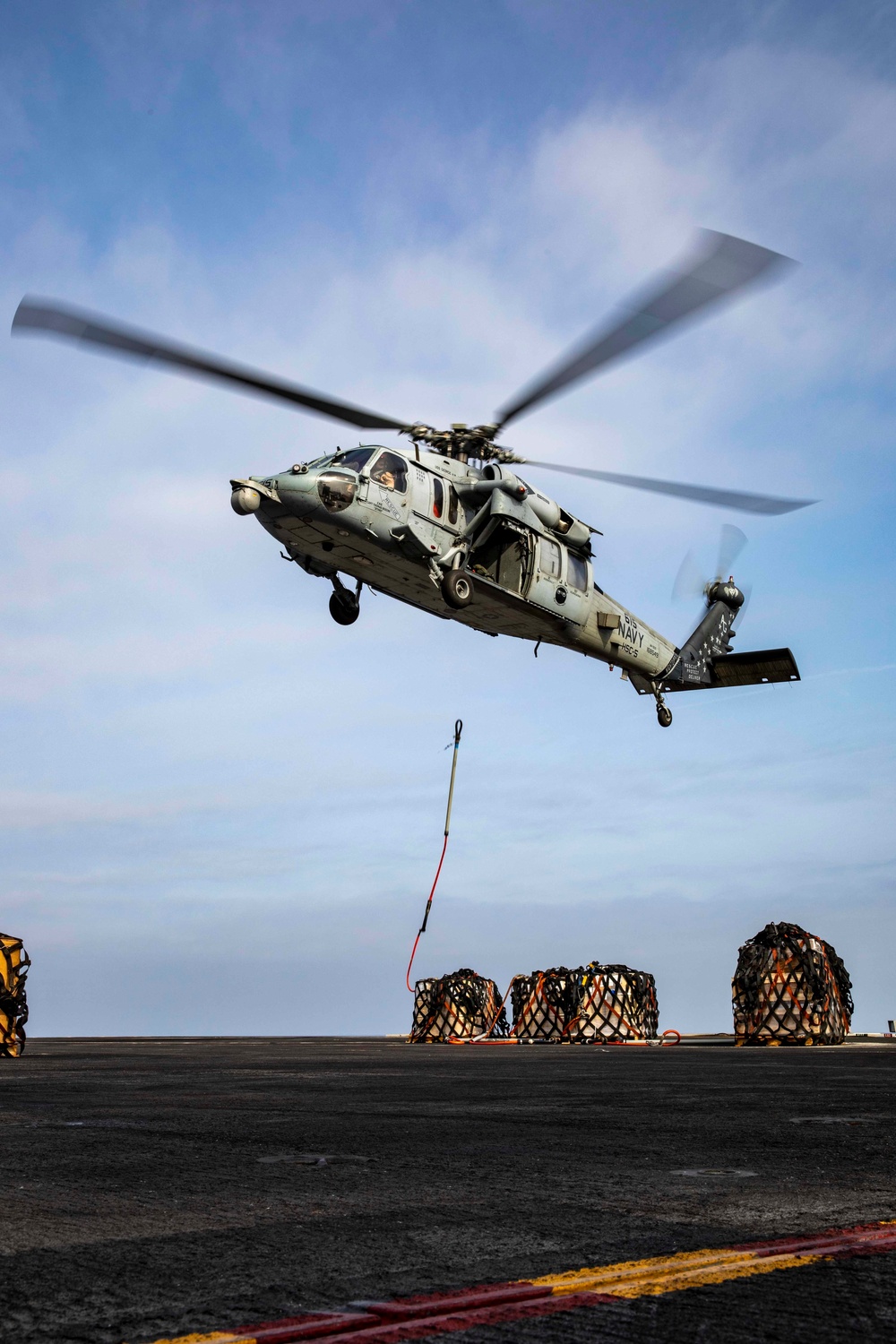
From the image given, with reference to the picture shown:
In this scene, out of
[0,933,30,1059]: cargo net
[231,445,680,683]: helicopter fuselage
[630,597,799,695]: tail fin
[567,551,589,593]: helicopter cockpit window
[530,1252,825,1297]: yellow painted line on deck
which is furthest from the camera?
[630,597,799,695]: tail fin

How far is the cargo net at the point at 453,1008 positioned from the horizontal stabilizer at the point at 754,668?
32.5 ft

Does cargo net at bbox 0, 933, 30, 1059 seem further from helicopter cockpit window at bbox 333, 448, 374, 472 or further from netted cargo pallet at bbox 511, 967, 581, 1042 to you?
netted cargo pallet at bbox 511, 967, 581, 1042

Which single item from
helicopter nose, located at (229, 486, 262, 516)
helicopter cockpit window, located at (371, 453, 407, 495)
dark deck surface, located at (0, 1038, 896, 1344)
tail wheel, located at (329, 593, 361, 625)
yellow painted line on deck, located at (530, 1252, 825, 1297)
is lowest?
dark deck surface, located at (0, 1038, 896, 1344)

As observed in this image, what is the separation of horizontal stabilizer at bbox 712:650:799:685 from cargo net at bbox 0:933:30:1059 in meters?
18.6

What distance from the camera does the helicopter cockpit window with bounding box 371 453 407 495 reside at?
778 inches

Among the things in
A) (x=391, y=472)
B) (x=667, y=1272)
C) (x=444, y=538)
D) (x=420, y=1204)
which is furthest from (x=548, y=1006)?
(x=667, y=1272)

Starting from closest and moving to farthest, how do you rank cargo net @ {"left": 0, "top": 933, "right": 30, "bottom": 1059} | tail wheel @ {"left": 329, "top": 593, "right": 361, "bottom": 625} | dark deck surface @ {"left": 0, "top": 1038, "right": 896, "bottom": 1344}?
1. dark deck surface @ {"left": 0, "top": 1038, "right": 896, "bottom": 1344}
2. cargo net @ {"left": 0, "top": 933, "right": 30, "bottom": 1059}
3. tail wheel @ {"left": 329, "top": 593, "right": 361, "bottom": 625}

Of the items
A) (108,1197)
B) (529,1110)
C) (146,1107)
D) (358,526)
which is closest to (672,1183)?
(108,1197)

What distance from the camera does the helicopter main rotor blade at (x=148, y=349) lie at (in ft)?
54.2

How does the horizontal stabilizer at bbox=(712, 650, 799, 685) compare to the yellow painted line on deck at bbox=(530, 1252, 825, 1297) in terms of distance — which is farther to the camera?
the horizontal stabilizer at bbox=(712, 650, 799, 685)

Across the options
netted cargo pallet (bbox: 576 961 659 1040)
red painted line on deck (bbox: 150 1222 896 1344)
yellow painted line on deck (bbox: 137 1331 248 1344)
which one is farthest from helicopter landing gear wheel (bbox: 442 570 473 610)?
yellow painted line on deck (bbox: 137 1331 248 1344)

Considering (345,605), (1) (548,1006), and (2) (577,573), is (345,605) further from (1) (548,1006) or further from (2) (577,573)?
(1) (548,1006)

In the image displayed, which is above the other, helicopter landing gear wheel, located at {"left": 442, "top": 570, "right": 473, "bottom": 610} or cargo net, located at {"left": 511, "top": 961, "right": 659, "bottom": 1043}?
helicopter landing gear wheel, located at {"left": 442, "top": 570, "right": 473, "bottom": 610}

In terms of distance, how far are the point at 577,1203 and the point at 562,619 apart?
19699mm
